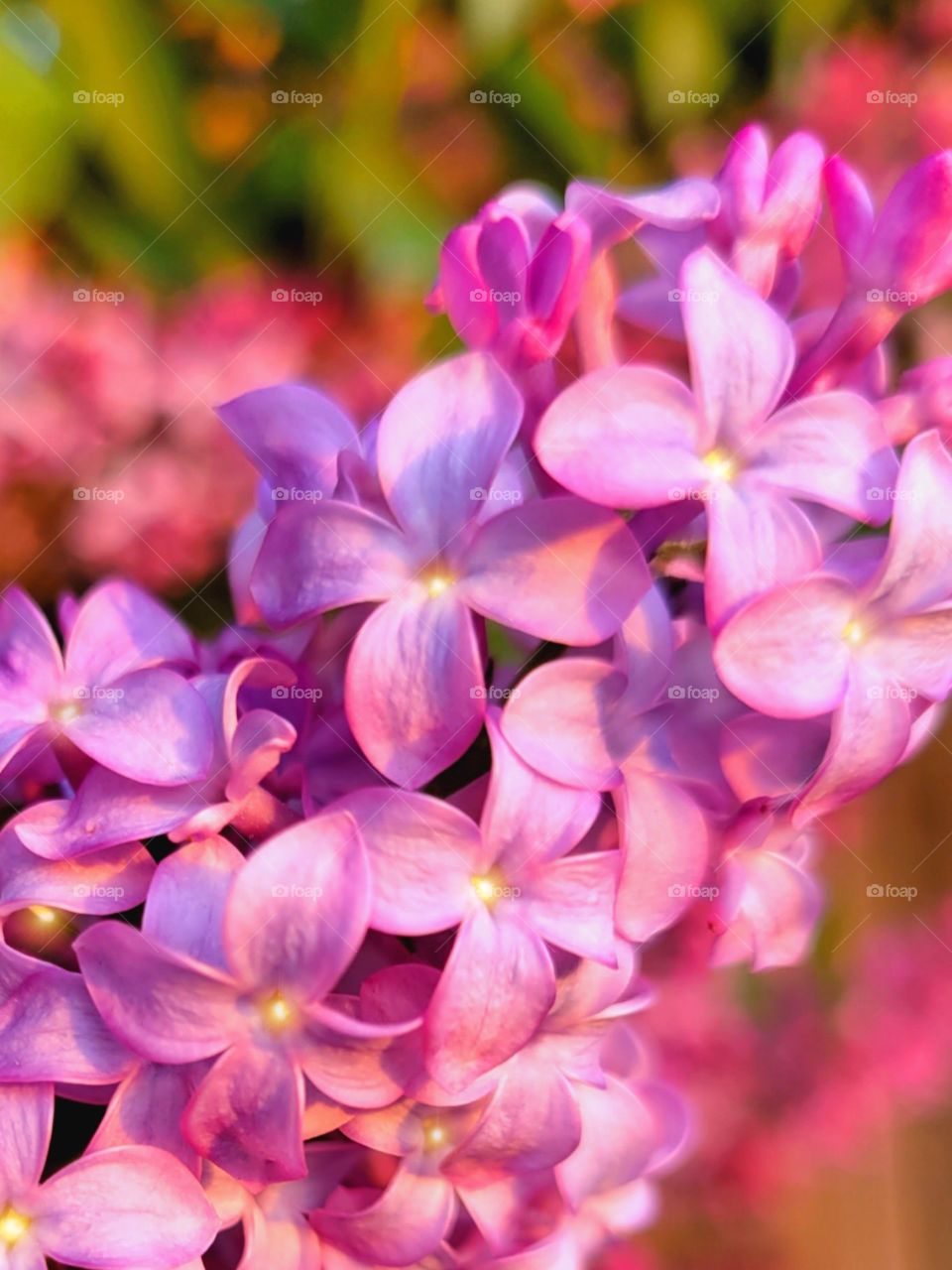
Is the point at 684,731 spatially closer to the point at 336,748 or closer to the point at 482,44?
the point at 336,748

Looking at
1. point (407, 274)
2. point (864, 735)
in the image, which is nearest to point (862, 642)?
point (864, 735)

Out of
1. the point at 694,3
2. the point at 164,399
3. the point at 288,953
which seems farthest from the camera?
the point at 694,3

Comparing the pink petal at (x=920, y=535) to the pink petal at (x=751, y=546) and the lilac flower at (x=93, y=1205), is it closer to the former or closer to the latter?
the pink petal at (x=751, y=546)

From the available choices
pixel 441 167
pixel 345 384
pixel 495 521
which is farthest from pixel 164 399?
pixel 495 521

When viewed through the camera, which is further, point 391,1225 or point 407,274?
point 407,274

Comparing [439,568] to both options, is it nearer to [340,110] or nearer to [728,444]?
[728,444]

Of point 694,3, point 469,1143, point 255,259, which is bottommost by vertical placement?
point 469,1143

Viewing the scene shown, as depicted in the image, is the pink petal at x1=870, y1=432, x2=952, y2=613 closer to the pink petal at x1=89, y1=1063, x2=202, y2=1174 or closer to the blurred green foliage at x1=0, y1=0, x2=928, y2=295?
the pink petal at x1=89, y1=1063, x2=202, y2=1174
